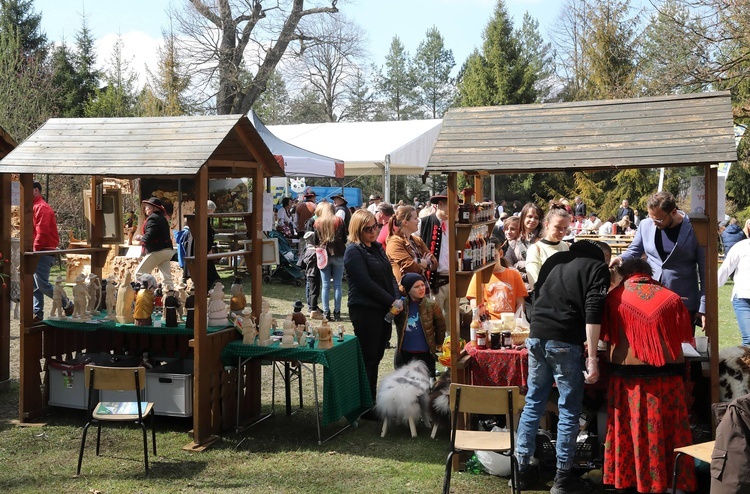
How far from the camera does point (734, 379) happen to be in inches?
181

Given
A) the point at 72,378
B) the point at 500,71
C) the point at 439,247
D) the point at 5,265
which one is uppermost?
the point at 500,71

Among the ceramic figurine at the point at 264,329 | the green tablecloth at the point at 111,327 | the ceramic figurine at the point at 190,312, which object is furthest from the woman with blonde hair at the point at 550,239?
the ceramic figurine at the point at 190,312

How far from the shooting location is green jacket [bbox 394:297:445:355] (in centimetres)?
590

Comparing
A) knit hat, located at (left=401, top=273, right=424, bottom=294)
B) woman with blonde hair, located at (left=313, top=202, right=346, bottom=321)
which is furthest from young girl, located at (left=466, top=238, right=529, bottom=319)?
woman with blonde hair, located at (left=313, top=202, right=346, bottom=321)

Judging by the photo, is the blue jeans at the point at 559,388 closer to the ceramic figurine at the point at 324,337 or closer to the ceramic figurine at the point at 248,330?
the ceramic figurine at the point at 324,337

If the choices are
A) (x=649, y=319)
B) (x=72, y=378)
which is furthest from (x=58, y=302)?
(x=649, y=319)

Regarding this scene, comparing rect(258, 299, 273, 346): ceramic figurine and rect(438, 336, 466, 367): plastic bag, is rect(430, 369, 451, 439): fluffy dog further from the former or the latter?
rect(258, 299, 273, 346): ceramic figurine

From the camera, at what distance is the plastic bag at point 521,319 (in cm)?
542

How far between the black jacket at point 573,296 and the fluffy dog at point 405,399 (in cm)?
143

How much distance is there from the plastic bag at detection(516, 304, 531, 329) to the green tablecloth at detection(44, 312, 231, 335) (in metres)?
2.24

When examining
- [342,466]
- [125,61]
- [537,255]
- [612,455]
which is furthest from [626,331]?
[125,61]

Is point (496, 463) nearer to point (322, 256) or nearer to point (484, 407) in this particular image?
Answer: point (484, 407)

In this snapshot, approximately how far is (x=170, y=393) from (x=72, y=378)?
0.98m

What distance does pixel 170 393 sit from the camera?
556 centimetres
